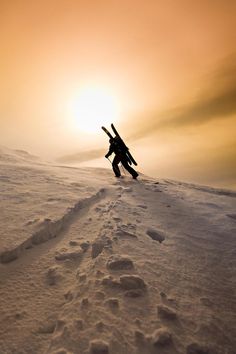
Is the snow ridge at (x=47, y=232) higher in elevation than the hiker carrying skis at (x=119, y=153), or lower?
lower

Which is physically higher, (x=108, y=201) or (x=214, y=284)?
(x=108, y=201)

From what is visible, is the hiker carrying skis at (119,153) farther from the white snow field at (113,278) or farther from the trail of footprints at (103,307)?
the trail of footprints at (103,307)

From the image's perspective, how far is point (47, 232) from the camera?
4.46m

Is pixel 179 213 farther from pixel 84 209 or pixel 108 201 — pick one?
pixel 84 209

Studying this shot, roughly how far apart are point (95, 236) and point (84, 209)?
156 cm

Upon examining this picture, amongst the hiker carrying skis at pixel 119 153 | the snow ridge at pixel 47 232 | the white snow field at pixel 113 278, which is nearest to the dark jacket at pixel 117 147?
the hiker carrying skis at pixel 119 153

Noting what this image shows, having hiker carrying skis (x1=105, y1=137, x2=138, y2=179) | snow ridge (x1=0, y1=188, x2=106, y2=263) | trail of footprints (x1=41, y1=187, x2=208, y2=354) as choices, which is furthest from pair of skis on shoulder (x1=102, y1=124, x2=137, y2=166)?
trail of footprints (x1=41, y1=187, x2=208, y2=354)

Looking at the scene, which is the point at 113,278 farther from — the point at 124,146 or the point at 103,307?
the point at 124,146

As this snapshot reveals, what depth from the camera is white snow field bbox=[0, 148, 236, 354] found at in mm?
2502

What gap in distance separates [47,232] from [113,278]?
1.66 metres

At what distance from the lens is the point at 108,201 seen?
258 inches

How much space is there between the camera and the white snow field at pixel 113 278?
250cm

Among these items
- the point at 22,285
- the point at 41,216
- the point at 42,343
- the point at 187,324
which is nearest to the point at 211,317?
the point at 187,324

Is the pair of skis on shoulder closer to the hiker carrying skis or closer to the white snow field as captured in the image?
the hiker carrying skis
